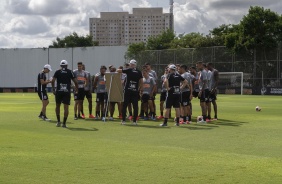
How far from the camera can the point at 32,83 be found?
9800 cm

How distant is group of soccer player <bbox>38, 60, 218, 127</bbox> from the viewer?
17750mm

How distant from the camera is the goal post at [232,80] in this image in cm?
6116

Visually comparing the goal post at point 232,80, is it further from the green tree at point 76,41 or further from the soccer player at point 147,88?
the green tree at point 76,41

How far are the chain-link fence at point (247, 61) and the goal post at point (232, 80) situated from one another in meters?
0.56

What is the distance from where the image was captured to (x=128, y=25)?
190 meters

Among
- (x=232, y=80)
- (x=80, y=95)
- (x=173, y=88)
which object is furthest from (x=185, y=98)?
(x=232, y=80)

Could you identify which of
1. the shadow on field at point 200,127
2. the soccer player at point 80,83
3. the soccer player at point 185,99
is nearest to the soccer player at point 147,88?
the soccer player at point 185,99

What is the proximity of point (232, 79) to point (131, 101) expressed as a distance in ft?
147

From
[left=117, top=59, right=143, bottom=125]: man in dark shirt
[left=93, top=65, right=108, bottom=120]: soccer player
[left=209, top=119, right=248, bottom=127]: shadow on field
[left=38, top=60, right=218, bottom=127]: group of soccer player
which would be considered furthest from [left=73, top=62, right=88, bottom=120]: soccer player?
[left=209, top=119, right=248, bottom=127]: shadow on field

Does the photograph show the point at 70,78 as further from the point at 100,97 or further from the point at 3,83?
the point at 3,83

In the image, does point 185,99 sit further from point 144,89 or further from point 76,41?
point 76,41

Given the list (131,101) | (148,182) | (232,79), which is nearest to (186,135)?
(131,101)

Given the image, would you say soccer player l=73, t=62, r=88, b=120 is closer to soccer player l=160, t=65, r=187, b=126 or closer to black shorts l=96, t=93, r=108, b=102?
black shorts l=96, t=93, r=108, b=102

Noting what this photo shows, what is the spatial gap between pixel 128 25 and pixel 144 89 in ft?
562
